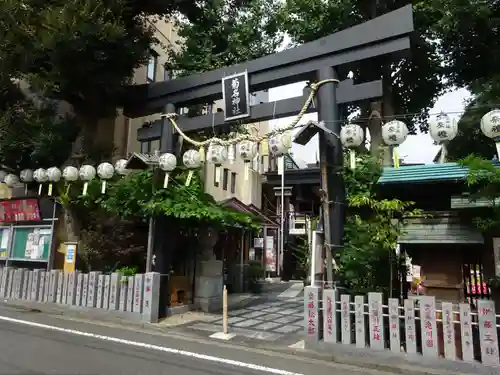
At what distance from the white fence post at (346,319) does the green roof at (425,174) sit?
2975 mm

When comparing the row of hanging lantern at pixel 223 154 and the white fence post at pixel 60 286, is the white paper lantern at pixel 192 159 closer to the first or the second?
the row of hanging lantern at pixel 223 154

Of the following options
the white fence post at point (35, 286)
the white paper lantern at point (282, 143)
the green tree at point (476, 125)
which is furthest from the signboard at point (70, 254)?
the green tree at point (476, 125)

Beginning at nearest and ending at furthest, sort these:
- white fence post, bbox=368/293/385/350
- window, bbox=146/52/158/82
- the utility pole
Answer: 1. white fence post, bbox=368/293/385/350
2. the utility pole
3. window, bbox=146/52/158/82

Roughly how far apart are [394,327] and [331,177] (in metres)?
3.61

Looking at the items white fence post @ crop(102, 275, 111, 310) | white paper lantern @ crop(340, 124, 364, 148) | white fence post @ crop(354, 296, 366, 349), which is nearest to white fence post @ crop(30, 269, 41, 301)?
white fence post @ crop(102, 275, 111, 310)

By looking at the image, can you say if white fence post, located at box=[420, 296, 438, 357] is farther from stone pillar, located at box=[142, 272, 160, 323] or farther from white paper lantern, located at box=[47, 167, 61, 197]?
white paper lantern, located at box=[47, 167, 61, 197]

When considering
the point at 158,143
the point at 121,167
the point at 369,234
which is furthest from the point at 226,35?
the point at 369,234

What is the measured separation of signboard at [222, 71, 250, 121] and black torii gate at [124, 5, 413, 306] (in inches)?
8.2

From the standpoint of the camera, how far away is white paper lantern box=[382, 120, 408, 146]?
28.5 feet

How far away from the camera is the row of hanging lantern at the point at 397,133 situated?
816 cm

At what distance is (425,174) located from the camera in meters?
8.95

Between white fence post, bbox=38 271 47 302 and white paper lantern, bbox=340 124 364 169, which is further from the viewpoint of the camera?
white fence post, bbox=38 271 47 302

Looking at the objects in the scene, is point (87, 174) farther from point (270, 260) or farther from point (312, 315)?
point (270, 260)

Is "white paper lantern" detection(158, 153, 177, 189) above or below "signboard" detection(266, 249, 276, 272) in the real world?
above
